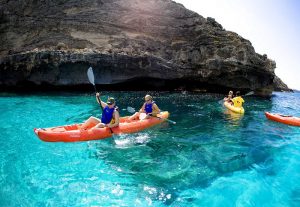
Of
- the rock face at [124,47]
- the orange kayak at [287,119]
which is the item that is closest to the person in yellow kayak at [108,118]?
the orange kayak at [287,119]

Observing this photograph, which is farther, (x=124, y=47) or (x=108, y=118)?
(x=124, y=47)

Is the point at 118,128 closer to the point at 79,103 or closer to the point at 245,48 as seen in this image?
the point at 79,103

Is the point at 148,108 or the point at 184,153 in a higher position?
the point at 148,108

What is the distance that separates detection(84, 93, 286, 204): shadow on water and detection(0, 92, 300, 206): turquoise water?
3cm

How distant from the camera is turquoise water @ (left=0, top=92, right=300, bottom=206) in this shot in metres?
6.89

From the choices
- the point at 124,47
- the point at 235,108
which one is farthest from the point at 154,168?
the point at 124,47

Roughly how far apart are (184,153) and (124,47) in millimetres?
20804

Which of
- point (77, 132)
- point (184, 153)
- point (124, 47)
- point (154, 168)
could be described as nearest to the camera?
point (154, 168)

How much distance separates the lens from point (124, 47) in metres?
28.8

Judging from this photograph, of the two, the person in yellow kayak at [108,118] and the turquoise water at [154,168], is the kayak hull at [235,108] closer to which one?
the turquoise water at [154,168]

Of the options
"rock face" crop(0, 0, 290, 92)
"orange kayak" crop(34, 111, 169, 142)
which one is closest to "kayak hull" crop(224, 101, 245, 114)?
"orange kayak" crop(34, 111, 169, 142)

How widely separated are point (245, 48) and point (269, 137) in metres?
19.0

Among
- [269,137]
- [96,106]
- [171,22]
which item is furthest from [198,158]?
[171,22]

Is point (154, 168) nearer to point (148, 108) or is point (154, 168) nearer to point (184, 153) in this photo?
point (184, 153)
